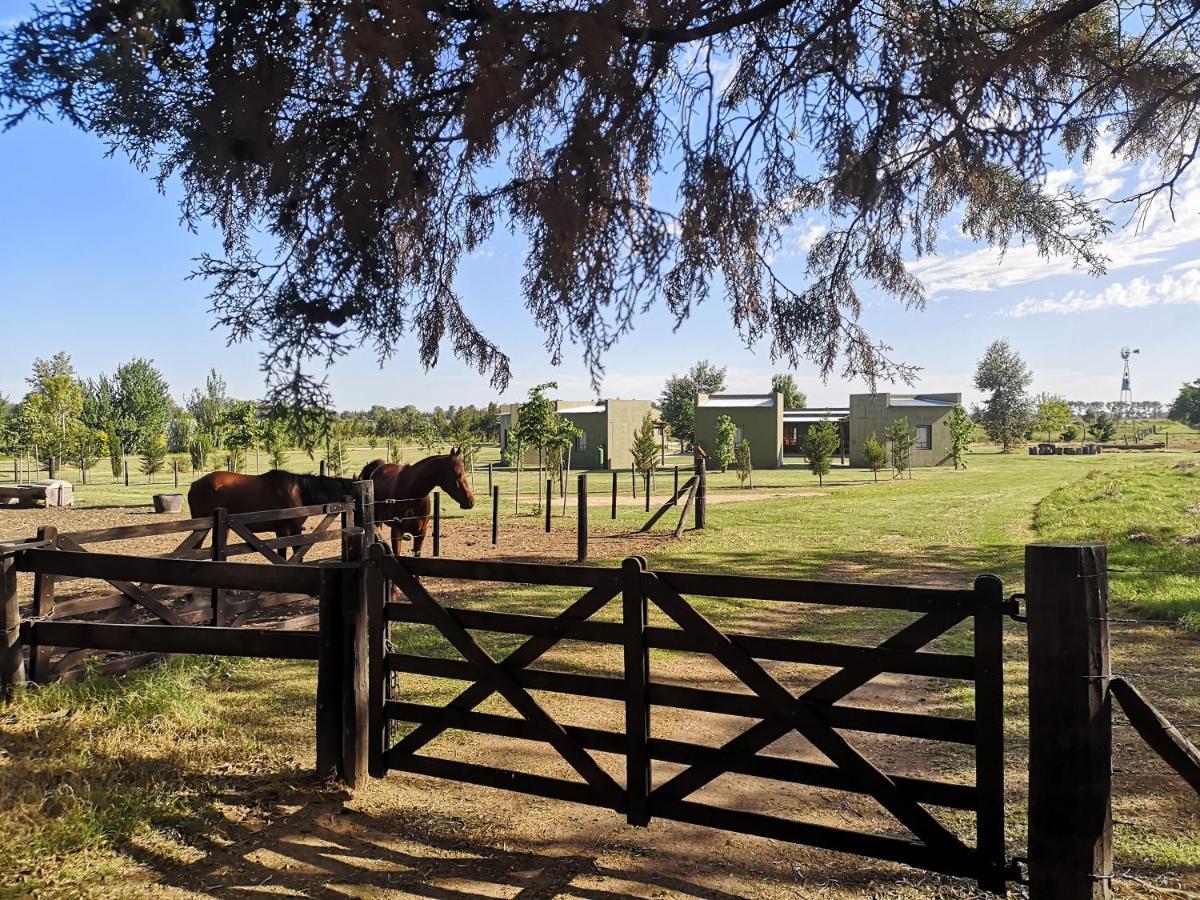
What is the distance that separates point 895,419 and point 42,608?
45106 millimetres

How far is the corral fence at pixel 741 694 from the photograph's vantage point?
9.58 feet

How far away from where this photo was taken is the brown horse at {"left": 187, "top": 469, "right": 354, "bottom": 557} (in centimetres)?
Result: 1102

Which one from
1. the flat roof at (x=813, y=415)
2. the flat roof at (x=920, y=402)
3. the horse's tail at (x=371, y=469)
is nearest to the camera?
the horse's tail at (x=371, y=469)

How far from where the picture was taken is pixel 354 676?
4.25 meters

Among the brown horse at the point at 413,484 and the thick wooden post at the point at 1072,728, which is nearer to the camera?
the thick wooden post at the point at 1072,728

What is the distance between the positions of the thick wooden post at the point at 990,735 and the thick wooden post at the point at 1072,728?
0.14 meters

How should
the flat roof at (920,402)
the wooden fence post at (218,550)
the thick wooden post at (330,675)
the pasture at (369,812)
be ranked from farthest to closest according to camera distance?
the flat roof at (920,402) → the wooden fence post at (218,550) → the thick wooden post at (330,675) → the pasture at (369,812)

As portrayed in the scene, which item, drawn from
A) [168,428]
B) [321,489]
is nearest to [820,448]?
[321,489]

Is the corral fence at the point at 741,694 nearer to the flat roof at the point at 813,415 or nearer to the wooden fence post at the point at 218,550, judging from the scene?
the wooden fence post at the point at 218,550

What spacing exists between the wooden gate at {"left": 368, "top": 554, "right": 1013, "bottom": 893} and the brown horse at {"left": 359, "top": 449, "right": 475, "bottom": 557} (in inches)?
334

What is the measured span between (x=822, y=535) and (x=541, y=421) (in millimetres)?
8515

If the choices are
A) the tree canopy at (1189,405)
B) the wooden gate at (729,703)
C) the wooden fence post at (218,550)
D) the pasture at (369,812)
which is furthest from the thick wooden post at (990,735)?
the tree canopy at (1189,405)

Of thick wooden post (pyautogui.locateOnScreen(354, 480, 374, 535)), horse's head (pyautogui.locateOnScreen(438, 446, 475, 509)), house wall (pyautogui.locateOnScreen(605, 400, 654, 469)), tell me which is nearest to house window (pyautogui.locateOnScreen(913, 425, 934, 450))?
house wall (pyautogui.locateOnScreen(605, 400, 654, 469))

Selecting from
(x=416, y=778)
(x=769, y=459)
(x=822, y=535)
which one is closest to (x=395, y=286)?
(x=416, y=778)
